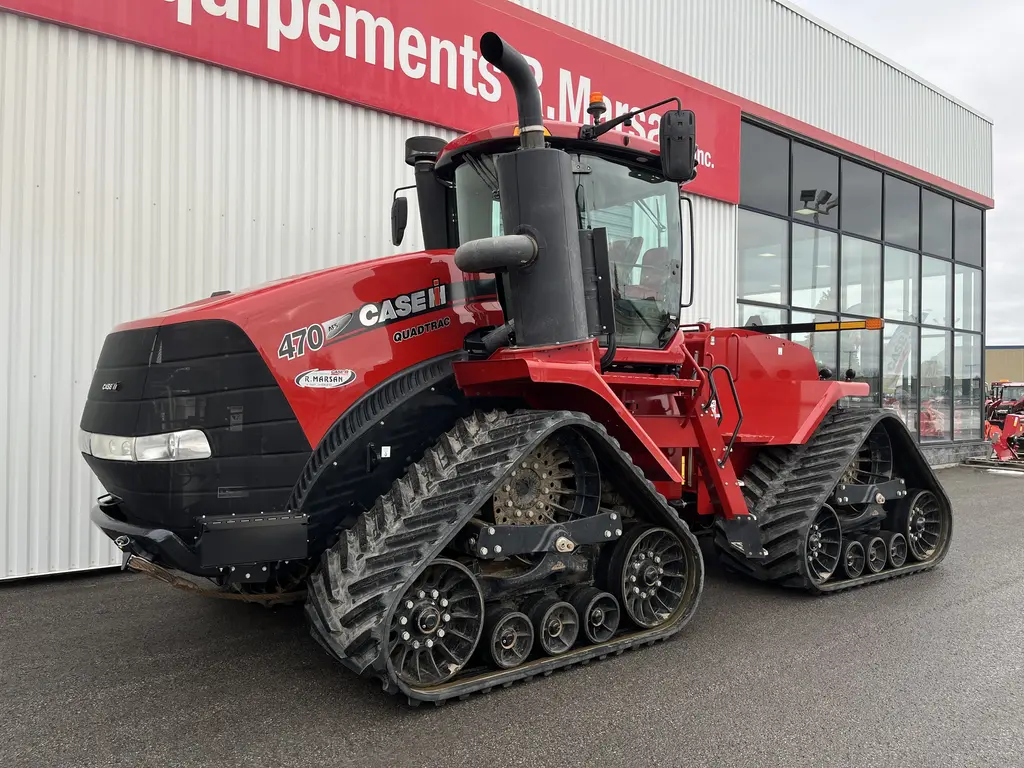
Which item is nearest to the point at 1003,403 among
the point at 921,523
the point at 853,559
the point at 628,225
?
the point at 921,523

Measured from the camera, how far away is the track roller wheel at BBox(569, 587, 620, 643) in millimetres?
4004

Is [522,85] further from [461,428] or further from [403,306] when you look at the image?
[461,428]

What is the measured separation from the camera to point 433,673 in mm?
3467

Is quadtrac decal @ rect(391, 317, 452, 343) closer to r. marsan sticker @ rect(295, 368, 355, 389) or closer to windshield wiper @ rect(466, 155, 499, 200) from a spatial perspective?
r. marsan sticker @ rect(295, 368, 355, 389)

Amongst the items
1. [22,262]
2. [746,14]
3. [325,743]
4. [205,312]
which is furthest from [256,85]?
[746,14]

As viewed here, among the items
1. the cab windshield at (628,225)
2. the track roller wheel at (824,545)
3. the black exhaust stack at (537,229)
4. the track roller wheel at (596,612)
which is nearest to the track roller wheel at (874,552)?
the track roller wheel at (824,545)

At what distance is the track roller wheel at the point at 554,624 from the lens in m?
3.82

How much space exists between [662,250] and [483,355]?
155 cm

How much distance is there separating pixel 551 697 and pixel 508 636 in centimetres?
35

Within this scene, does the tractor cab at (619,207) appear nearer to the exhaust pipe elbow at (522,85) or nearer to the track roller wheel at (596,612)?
the exhaust pipe elbow at (522,85)

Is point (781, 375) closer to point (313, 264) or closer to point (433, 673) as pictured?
point (433, 673)

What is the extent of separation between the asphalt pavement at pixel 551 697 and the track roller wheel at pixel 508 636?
15 cm

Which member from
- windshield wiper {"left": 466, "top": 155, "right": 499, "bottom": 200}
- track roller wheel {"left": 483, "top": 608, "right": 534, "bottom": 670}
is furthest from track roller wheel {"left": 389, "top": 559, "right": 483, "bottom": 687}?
windshield wiper {"left": 466, "top": 155, "right": 499, "bottom": 200}

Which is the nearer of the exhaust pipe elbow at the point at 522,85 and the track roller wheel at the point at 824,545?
the exhaust pipe elbow at the point at 522,85
